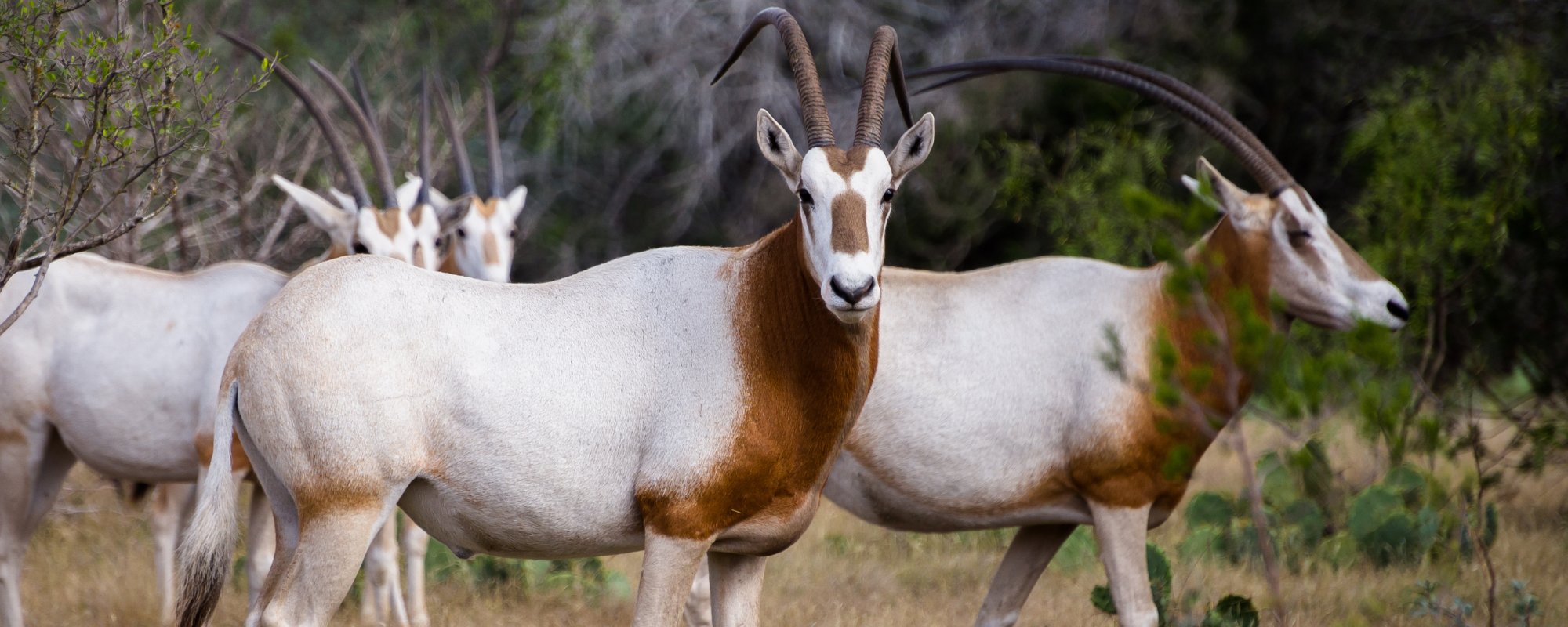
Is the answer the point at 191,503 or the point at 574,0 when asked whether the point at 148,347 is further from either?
the point at 574,0

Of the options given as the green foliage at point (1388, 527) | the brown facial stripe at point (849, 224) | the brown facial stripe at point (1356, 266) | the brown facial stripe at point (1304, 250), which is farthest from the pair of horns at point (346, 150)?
the green foliage at point (1388, 527)

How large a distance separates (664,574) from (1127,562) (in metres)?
1.85

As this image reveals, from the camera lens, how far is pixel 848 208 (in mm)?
3393

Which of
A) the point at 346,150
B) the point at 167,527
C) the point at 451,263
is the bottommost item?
the point at 167,527

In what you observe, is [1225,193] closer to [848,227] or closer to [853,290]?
[848,227]

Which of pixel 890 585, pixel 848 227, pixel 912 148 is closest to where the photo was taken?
pixel 848 227

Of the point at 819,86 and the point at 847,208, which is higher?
the point at 819,86

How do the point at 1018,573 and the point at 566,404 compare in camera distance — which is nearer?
the point at 566,404

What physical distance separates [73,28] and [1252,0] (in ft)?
31.1

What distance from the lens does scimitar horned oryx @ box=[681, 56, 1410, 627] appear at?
4.45m

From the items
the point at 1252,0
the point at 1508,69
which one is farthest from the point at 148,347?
the point at 1252,0

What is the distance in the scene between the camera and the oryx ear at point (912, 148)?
3.71 m

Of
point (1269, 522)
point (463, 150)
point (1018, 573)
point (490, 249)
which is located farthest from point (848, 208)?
point (463, 150)

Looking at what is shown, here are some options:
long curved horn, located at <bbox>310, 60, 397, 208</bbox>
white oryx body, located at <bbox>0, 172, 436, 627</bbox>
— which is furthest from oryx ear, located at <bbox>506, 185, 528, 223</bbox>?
white oryx body, located at <bbox>0, 172, 436, 627</bbox>
